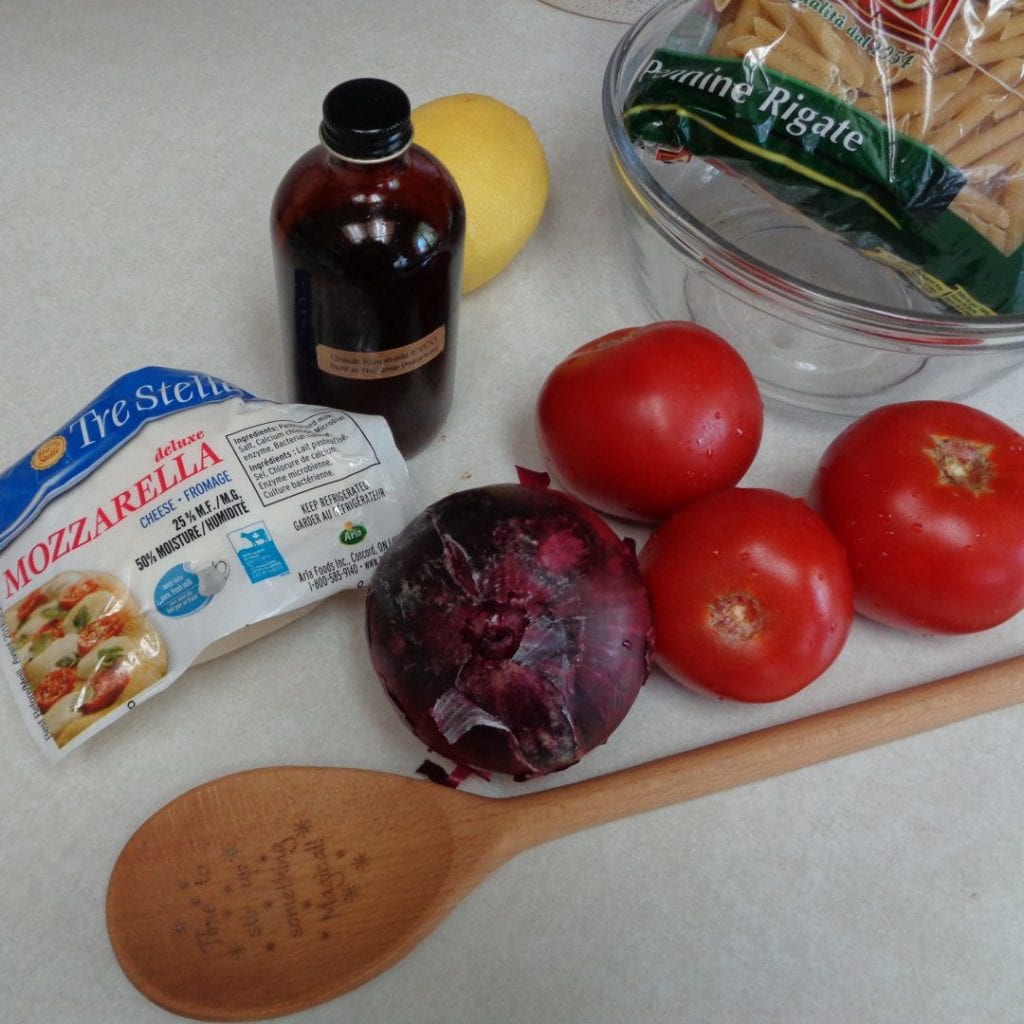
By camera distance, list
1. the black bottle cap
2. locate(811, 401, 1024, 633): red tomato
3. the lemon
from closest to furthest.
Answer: the black bottle cap → locate(811, 401, 1024, 633): red tomato → the lemon

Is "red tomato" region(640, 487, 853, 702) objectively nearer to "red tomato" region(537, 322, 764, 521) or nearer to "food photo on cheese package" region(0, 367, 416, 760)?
"red tomato" region(537, 322, 764, 521)

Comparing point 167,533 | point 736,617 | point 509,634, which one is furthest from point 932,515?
point 167,533

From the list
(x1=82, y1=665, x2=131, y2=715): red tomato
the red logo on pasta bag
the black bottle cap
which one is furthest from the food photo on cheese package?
the red logo on pasta bag

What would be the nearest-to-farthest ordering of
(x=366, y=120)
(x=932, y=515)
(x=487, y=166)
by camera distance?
(x=366, y=120) → (x=932, y=515) → (x=487, y=166)

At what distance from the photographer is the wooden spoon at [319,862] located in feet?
1.99

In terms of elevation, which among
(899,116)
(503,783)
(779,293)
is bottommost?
(503,783)

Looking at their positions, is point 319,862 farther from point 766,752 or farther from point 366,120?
point 366,120

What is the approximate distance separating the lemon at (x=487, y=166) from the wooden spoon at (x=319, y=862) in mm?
465

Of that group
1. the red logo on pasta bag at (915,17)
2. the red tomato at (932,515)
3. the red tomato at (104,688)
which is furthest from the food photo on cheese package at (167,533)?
the red logo on pasta bag at (915,17)

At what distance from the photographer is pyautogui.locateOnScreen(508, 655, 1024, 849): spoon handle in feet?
2.19

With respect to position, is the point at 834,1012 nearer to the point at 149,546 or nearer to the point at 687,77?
the point at 149,546

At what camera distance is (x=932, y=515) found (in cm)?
69

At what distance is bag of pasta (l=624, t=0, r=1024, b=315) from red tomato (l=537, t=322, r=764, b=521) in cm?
18

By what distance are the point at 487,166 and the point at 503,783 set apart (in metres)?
0.51
